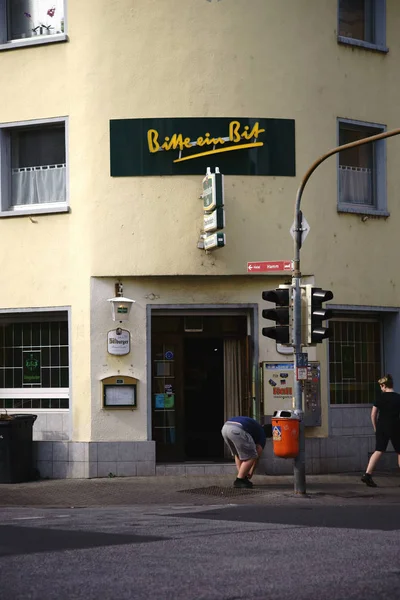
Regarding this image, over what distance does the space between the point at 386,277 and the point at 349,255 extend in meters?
1.02

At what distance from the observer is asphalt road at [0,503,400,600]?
314 inches

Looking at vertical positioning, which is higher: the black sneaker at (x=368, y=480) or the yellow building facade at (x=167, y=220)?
the yellow building facade at (x=167, y=220)

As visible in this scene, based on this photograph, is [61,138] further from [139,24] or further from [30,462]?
[30,462]

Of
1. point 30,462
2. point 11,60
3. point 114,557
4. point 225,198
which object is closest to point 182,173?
point 225,198

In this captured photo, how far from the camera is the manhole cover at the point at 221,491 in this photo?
17669 mm

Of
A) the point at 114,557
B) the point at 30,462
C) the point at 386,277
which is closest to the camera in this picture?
the point at 114,557

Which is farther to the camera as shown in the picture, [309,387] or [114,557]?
[309,387]

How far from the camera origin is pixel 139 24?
20.9 metres

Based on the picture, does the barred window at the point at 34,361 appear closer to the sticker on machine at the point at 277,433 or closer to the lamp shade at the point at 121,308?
the lamp shade at the point at 121,308

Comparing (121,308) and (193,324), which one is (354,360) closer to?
(193,324)

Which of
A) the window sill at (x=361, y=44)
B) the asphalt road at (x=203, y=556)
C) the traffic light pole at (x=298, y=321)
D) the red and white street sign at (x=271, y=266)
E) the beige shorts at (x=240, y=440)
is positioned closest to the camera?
the asphalt road at (x=203, y=556)

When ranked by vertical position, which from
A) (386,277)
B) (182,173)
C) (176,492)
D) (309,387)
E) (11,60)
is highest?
(11,60)

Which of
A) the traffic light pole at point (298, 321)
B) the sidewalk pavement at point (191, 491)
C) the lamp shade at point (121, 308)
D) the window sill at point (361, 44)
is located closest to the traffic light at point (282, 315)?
the traffic light pole at point (298, 321)

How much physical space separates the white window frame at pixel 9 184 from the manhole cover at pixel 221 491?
19.3ft
